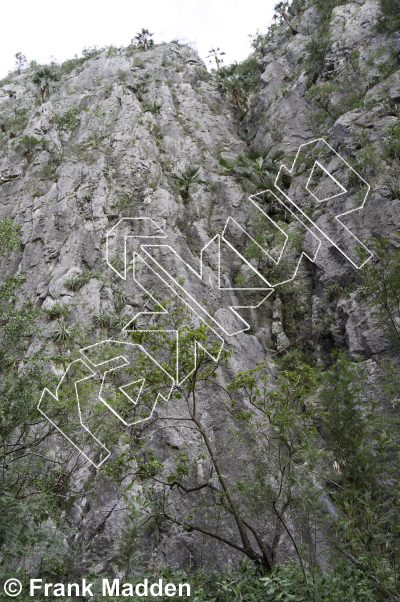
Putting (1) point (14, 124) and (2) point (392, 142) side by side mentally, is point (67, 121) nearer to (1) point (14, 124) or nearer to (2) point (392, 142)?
(1) point (14, 124)

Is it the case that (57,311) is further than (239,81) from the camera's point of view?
No

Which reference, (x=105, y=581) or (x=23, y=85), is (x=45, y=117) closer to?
(x=23, y=85)

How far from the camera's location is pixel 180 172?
18406 millimetres

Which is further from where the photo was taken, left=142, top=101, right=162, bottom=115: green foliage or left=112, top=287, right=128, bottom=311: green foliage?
left=142, top=101, right=162, bottom=115: green foliage

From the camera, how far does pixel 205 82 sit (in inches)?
1078

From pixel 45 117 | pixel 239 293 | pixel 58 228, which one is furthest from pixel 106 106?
pixel 239 293

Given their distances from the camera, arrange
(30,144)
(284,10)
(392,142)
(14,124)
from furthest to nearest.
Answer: (284,10)
(14,124)
(30,144)
(392,142)

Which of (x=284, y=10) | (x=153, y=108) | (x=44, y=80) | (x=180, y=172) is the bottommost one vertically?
(x=180, y=172)

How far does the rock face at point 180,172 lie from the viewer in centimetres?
1049

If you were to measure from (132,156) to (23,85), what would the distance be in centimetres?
1754

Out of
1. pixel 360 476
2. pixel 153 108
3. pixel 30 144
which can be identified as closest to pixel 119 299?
pixel 360 476

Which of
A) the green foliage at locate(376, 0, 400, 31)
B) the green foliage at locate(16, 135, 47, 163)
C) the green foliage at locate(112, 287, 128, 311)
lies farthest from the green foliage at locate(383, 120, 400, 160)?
the green foliage at locate(16, 135, 47, 163)

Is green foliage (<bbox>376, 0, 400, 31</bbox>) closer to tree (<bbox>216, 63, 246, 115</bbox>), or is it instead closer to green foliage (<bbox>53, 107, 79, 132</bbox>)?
tree (<bbox>216, 63, 246, 115</bbox>)

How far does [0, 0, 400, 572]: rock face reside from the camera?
10492 mm
